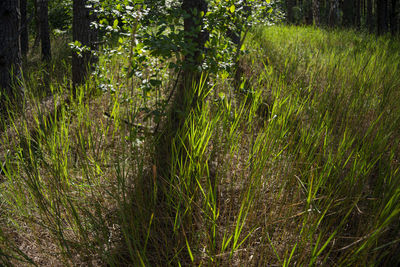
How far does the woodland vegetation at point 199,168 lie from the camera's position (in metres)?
1.19

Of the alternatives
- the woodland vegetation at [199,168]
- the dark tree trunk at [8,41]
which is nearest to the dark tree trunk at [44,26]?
the dark tree trunk at [8,41]

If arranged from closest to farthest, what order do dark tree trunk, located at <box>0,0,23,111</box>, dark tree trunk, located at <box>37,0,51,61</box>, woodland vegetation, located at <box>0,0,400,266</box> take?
woodland vegetation, located at <box>0,0,400,266</box> → dark tree trunk, located at <box>0,0,23,111</box> → dark tree trunk, located at <box>37,0,51,61</box>

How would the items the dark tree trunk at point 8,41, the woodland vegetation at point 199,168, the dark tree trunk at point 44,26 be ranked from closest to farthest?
the woodland vegetation at point 199,168 < the dark tree trunk at point 8,41 < the dark tree trunk at point 44,26

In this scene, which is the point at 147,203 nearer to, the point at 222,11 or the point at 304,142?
the point at 304,142

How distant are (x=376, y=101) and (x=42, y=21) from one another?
600 centimetres

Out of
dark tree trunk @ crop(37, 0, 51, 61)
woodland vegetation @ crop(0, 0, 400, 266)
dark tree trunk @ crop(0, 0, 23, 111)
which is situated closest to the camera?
woodland vegetation @ crop(0, 0, 400, 266)

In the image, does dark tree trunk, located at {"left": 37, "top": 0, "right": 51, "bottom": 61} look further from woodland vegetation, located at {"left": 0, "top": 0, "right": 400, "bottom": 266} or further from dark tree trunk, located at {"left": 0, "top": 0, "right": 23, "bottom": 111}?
woodland vegetation, located at {"left": 0, "top": 0, "right": 400, "bottom": 266}

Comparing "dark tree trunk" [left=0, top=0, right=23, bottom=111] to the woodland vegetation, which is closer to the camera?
the woodland vegetation

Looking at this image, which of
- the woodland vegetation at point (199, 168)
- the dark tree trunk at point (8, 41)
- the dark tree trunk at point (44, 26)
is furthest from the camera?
the dark tree trunk at point (44, 26)

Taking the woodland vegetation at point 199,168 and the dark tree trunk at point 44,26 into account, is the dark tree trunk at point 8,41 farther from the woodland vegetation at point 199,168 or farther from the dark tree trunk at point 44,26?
the dark tree trunk at point 44,26

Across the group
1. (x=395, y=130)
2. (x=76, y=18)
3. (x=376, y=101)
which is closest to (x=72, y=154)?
(x=76, y=18)

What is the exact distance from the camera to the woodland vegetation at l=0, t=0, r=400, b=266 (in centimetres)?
119

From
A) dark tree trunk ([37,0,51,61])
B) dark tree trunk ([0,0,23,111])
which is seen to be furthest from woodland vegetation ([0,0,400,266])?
dark tree trunk ([37,0,51,61])

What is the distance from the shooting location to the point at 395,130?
1870 millimetres
